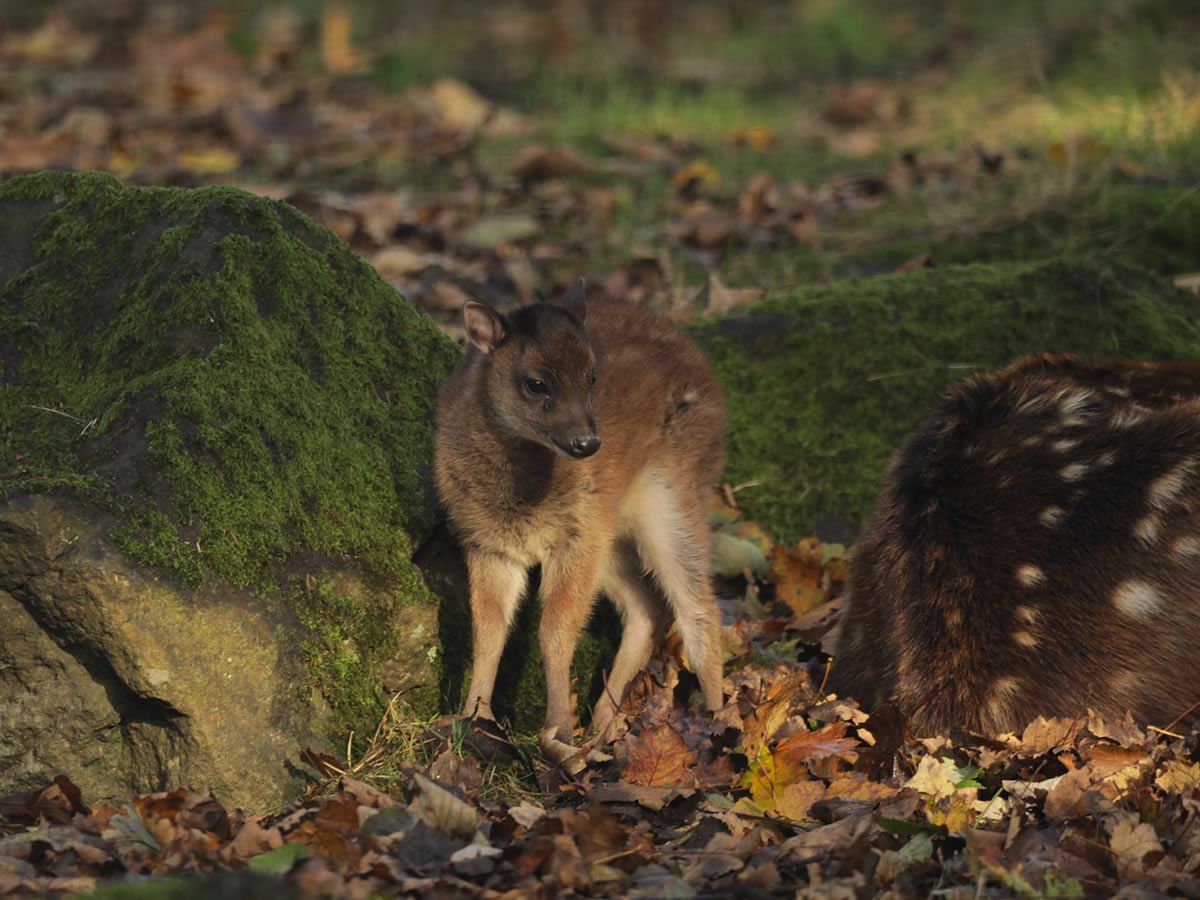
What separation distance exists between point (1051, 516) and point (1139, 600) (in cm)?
36

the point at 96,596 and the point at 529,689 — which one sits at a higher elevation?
the point at 96,596

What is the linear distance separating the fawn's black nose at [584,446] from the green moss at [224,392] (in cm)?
71

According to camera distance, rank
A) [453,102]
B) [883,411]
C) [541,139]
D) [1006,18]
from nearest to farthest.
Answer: [883,411]
[541,139]
[453,102]
[1006,18]

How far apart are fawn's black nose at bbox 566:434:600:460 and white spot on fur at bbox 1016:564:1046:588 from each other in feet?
4.57

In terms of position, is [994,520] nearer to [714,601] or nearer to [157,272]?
[714,601]

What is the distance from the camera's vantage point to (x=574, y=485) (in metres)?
5.15

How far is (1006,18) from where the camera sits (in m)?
16.0

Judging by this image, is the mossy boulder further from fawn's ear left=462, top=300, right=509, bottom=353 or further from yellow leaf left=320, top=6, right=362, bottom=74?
yellow leaf left=320, top=6, right=362, bottom=74

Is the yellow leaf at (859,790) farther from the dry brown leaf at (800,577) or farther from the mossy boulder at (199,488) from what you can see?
the dry brown leaf at (800,577)

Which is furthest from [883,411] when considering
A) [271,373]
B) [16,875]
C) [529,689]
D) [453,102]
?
[453,102]

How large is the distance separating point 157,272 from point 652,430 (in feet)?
5.95

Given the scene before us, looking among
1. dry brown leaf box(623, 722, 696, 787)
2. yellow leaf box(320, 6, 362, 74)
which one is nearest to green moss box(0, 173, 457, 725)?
dry brown leaf box(623, 722, 696, 787)

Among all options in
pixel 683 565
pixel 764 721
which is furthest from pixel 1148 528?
pixel 683 565

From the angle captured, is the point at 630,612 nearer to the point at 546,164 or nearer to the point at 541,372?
the point at 541,372
